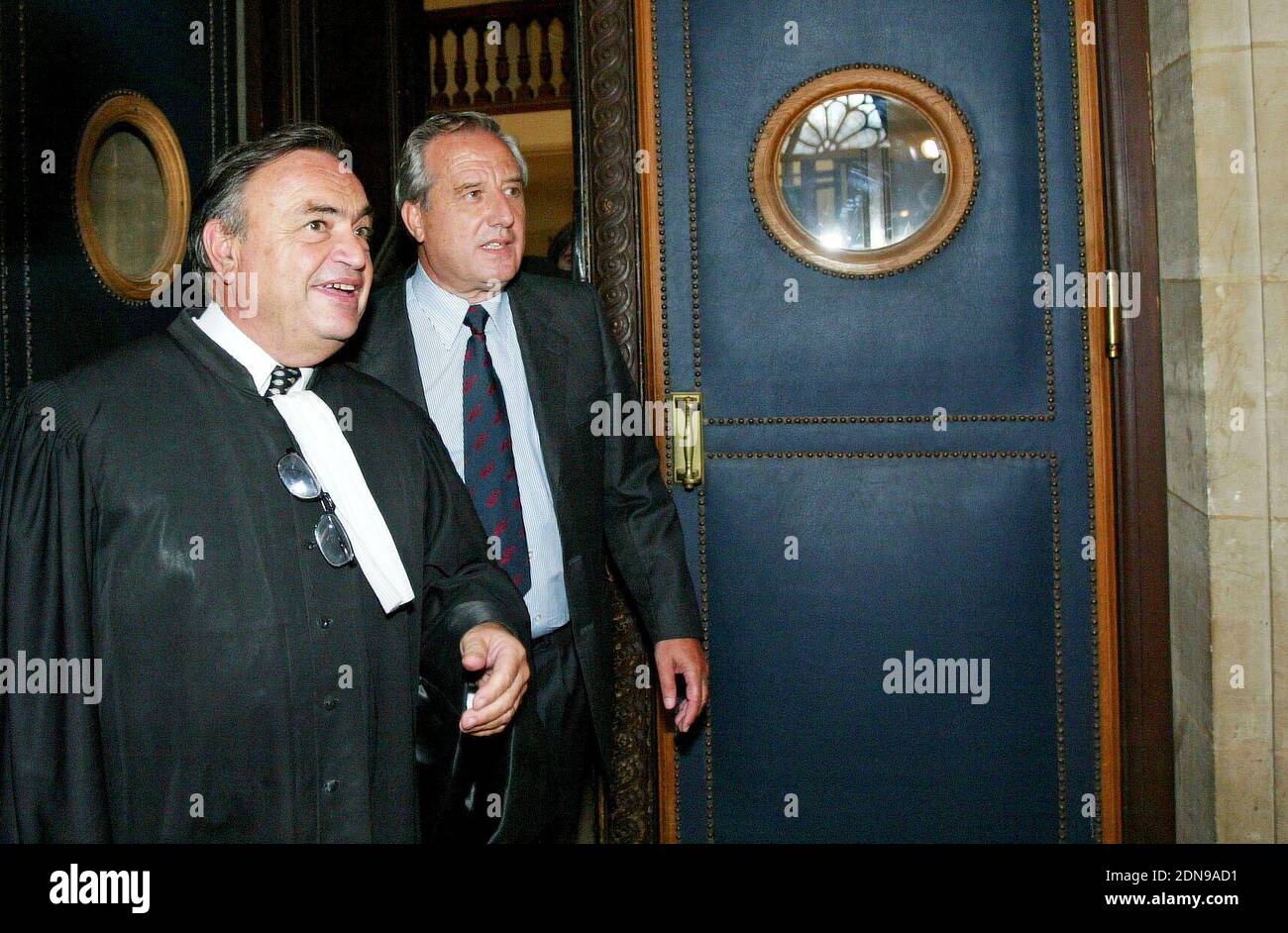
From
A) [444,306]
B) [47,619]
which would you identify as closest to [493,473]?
[444,306]

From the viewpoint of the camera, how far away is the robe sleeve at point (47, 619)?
1.43 m

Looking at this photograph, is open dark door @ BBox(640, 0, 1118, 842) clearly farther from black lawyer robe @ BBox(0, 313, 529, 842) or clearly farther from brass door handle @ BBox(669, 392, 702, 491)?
black lawyer robe @ BBox(0, 313, 529, 842)

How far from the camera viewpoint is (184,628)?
5.16ft

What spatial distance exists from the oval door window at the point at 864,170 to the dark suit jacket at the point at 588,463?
2.01 feet

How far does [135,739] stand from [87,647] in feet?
0.53

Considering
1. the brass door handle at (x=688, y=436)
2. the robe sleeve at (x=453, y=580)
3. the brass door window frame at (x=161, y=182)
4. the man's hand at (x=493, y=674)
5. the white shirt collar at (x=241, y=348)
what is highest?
the brass door window frame at (x=161, y=182)

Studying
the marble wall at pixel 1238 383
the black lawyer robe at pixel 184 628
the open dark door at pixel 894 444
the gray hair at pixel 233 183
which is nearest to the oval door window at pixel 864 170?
the open dark door at pixel 894 444

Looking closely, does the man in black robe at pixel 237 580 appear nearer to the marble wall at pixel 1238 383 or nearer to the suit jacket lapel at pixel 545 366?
the suit jacket lapel at pixel 545 366

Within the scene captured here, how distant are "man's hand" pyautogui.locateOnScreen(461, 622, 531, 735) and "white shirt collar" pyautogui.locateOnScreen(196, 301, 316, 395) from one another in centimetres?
51

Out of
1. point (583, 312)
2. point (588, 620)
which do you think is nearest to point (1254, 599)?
point (588, 620)

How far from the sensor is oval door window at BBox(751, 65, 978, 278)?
2.75 meters

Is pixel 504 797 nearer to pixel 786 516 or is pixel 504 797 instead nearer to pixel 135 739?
pixel 135 739

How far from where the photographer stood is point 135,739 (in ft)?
5.12

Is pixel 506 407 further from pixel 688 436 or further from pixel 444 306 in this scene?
pixel 688 436
